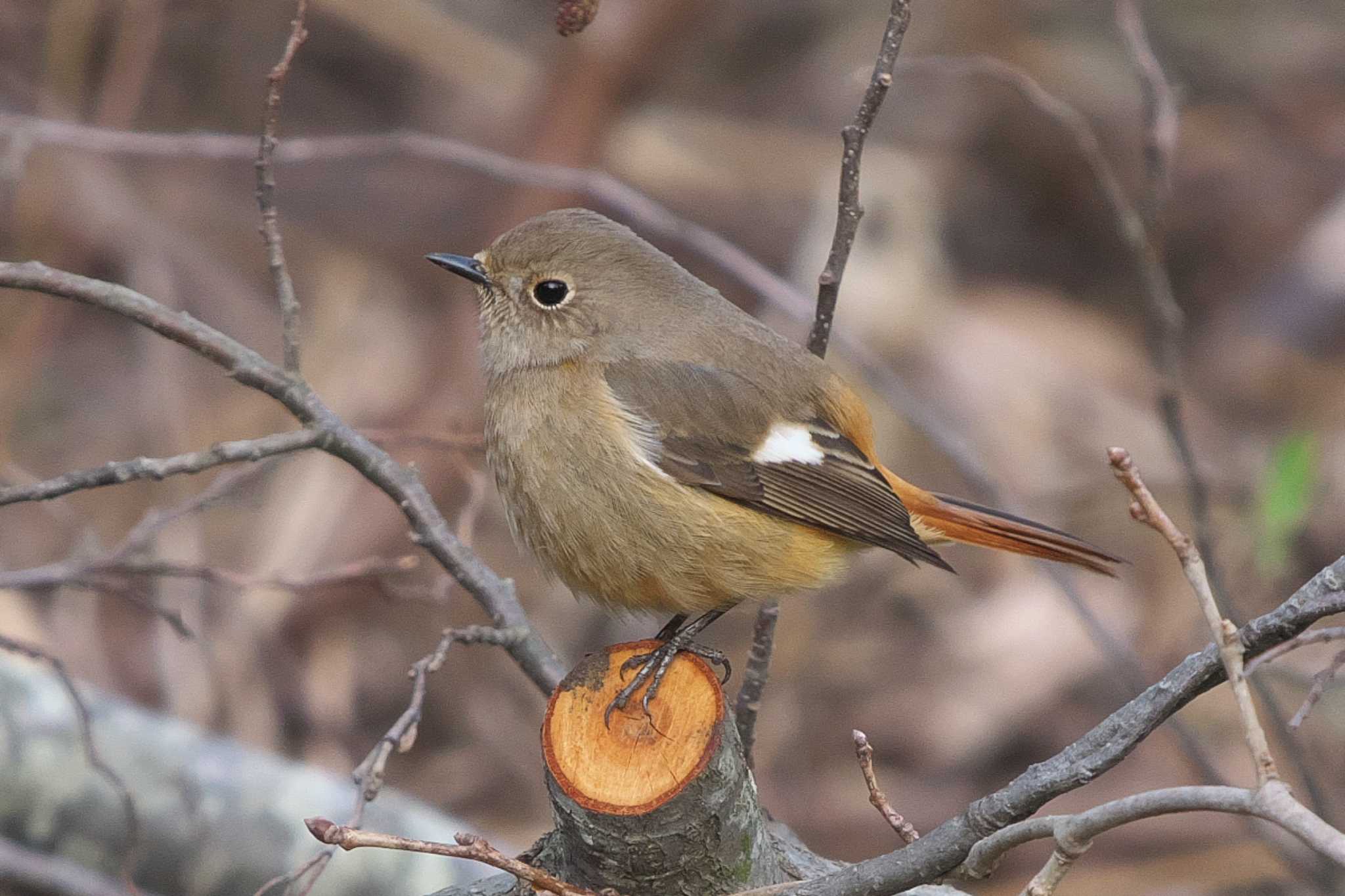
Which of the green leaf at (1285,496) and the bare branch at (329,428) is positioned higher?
the green leaf at (1285,496)

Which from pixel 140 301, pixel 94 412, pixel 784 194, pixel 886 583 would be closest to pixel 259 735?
pixel 94 412

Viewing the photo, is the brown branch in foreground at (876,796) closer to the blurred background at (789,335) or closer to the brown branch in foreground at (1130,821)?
the brown branch in foreground at (1130,821)

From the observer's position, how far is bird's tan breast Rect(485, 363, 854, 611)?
2.92m

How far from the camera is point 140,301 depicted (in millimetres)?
2301

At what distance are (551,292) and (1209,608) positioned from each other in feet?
6.56

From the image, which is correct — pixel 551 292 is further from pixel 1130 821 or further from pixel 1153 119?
pixel 1130 821

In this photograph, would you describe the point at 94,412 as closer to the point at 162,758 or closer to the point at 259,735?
the point at 259,735

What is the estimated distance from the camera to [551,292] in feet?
10.9

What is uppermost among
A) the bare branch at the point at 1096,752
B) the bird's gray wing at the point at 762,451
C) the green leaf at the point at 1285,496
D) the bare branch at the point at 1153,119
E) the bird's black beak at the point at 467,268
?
the bare branch at the point at 1153,119

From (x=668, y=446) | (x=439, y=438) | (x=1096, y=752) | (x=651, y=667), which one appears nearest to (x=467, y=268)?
(x=439, y=438)

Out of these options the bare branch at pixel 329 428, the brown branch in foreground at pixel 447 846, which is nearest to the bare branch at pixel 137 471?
the bare branch at pixel 329 428

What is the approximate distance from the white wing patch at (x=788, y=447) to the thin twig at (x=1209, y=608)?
146 cm

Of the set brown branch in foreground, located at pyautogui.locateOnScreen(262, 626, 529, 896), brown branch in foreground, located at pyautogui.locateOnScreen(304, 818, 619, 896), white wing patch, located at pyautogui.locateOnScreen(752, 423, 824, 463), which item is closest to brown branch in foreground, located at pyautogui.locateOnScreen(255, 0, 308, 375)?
brown branch in foreground, located at pyautogui.locateOnScreen(262, 626, 529, 896)

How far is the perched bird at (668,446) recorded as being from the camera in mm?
2951
